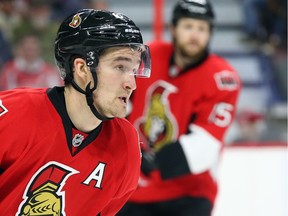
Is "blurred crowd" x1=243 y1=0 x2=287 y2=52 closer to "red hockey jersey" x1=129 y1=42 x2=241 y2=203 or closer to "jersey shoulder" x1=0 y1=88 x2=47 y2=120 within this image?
"red hockey jersey" x1=129 y1=42 x2=241 y2=203

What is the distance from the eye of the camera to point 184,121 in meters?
2.96

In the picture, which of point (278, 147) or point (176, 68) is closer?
point (176, 68)

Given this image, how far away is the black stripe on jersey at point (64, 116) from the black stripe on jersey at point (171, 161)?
0.92m

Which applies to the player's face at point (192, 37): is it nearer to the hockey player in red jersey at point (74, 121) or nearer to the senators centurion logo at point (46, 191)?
the hockey player in red jersey at point (74, 121)

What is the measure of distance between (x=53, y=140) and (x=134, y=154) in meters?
0.26

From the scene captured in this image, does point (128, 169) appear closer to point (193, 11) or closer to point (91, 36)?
point (91, 36)

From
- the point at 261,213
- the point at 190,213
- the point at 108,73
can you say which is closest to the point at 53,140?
the point at 108,73

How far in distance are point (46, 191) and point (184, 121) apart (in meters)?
1.16

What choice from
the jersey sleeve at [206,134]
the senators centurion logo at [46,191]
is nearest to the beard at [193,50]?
the jersey sleeve at [206,134]

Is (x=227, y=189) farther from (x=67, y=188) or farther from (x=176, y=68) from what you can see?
(x=67, y=188)

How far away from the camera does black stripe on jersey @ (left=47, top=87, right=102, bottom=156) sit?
1.88 meters

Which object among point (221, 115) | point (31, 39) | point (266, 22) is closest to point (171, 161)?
point (221, 115)

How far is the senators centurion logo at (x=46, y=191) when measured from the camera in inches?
72.9

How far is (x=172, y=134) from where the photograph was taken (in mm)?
2969
